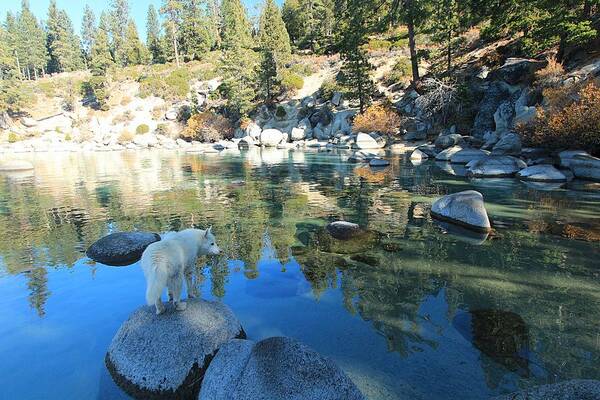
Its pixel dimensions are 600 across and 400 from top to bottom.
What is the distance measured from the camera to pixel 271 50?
56406mm

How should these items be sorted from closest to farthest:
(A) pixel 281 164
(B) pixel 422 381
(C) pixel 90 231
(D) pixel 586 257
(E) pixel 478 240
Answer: (B) pixel 422 381 < (D) pixel 586 257 < (E) pixel 478 240 < (C) pixel 90 231 < (A) pixel 281 164

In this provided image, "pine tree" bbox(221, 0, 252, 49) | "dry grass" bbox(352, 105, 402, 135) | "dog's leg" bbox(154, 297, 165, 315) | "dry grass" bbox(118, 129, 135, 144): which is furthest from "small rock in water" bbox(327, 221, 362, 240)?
"dry grass" bbox(118, 129, 135, 144)

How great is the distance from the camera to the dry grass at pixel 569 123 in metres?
17.4

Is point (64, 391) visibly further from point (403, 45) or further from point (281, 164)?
point (403, 45)

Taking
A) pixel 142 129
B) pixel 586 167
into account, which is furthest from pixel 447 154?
pixel 142 129

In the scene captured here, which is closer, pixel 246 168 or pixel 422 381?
pixel 422 381

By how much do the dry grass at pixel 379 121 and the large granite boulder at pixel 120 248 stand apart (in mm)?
31041

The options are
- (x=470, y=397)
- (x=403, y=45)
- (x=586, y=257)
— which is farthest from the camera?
(x=403, y=45)

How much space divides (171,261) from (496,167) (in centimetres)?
1851

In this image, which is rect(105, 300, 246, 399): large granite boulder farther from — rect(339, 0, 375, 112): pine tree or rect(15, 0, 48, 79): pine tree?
rect(15, 0, 48, 79): pine tree

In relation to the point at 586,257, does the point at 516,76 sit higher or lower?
higher

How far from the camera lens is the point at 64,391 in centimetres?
494

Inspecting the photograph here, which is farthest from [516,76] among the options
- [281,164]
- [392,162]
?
[281,164]

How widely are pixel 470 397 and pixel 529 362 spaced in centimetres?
119
